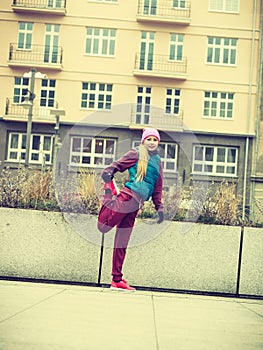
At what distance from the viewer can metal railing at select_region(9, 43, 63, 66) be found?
26109 mm

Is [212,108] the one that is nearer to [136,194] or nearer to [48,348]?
[136,194]

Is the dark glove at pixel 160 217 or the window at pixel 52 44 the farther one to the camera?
the window at pixel 52 44

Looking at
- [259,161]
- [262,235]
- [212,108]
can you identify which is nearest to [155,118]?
[212,108]

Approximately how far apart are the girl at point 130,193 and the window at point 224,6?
2344 centimetres

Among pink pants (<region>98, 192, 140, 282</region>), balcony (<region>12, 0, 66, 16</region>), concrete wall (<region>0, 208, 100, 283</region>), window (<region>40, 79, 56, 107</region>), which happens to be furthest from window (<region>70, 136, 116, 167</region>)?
pink pants (<region>98, 192, 140, 282</region>)

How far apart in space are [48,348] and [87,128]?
2127cm

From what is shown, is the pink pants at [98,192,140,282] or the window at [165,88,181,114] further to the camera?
the window at [165,88,181,114]

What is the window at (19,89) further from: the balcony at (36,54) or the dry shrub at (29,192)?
the dry shrub at (29,192)

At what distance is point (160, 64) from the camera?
86.1 feet

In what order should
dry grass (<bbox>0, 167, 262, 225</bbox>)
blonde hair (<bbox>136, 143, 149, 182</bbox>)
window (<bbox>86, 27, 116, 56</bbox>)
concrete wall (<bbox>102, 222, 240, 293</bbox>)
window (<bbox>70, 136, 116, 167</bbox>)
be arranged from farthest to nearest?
1. window (<bbox>86, 27, 116, 56</bbox>)
2. window (<bbox>70, 136, 116, 167</bbox>)
3. dry grass (<bbox>0, 167, 262, 225</bbox>)
4. concrete wall (<bbox>102, 222, 240, 293</bbox>)
5. blonde hair (<bbox>136, 143, 149, 182</bbox>)

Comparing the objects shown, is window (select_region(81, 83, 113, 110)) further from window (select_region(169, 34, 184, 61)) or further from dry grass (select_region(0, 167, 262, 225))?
dry grass (select_region(0, 167, 262, 225))

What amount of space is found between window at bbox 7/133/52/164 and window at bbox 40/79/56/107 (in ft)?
6.05

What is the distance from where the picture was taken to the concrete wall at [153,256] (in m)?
5.43

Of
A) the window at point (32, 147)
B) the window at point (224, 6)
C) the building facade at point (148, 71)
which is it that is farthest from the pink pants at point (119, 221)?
the window at point (224, 6)
